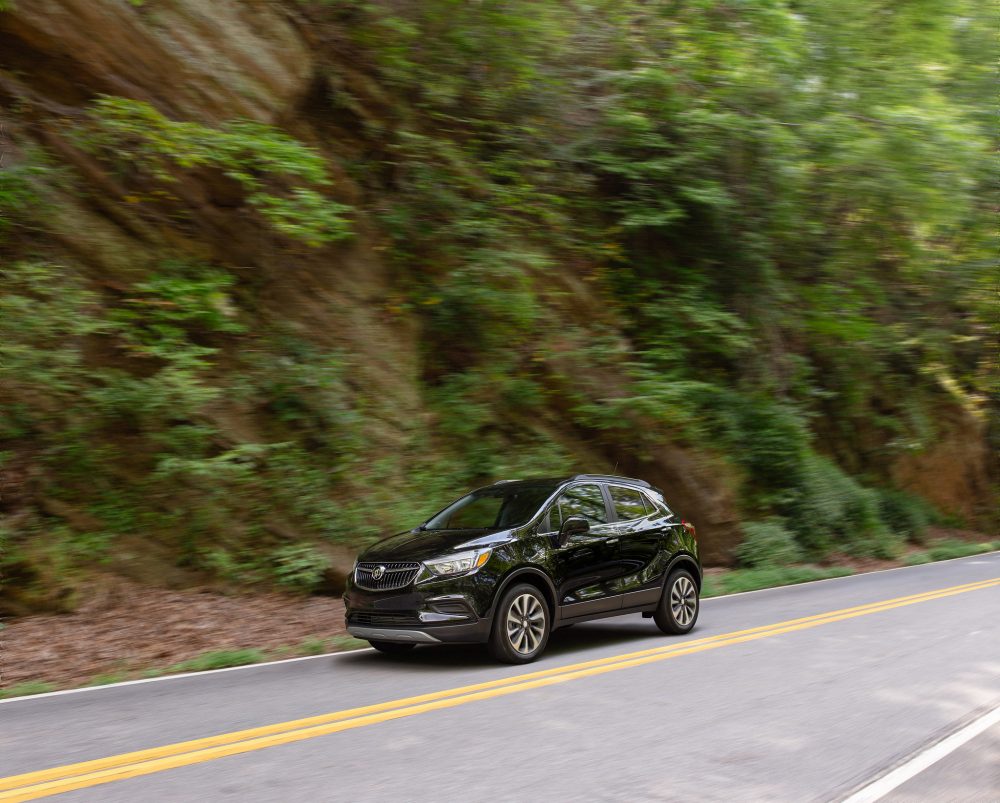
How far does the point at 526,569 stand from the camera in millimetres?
8695

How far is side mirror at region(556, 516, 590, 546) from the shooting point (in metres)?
9.19

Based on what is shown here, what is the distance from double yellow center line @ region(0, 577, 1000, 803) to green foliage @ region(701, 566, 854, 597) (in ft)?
15.7

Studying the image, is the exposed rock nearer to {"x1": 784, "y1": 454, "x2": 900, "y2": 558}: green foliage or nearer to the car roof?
the car roof

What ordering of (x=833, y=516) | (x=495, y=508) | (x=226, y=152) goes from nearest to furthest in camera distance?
(x=495, y=508) < (x=226, y=152) < (x=833, y=516)

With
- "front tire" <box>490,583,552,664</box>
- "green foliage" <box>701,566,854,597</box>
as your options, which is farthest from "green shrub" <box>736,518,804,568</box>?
"front tire" <box>490,583,552,664</box>

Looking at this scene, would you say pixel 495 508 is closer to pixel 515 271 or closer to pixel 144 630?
pixel 144 630

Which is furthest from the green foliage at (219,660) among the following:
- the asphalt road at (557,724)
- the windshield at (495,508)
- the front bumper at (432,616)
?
the windshield at (495,508)

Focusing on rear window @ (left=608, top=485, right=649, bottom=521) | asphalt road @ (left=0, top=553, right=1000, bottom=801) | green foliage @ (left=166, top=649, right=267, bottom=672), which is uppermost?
rear window @ (left=608, top=485, right=649, bottom=521)

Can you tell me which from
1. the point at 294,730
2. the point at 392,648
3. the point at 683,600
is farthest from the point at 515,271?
the point at 294,730

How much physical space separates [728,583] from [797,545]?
379 cm

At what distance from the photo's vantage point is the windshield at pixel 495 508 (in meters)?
9.22

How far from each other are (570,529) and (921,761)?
421 centimetres

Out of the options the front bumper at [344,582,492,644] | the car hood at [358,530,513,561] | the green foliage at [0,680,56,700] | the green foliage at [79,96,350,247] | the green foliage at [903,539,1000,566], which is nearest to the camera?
the green foliage at [0,680,56,700]

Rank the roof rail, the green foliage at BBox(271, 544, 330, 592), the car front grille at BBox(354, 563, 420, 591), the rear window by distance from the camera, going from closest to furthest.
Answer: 1. the car front grille at BBox(354, 563, 420, 591)
2. the roof rail
3. the rear window
4. the green foliage at BBox(271, 544, 330, 592)
